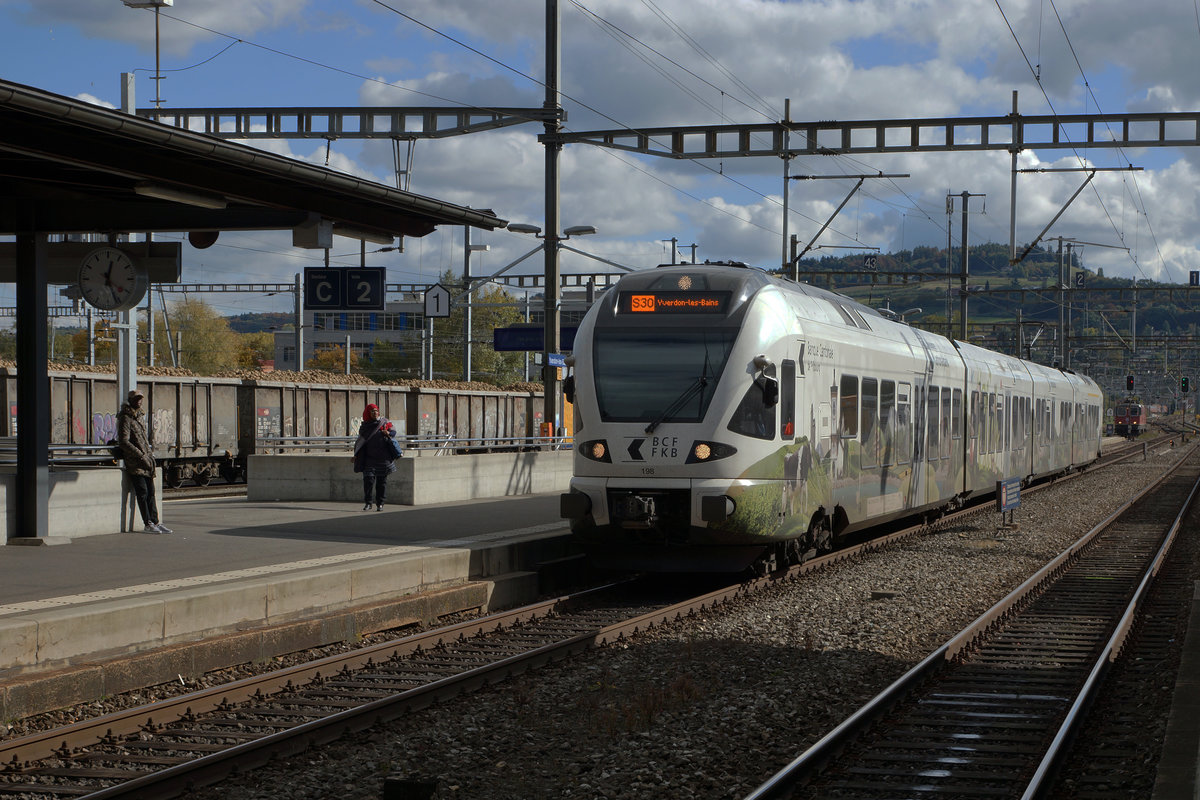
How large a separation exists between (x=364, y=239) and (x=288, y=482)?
662 centimetres

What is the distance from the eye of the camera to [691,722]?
26.3 ft

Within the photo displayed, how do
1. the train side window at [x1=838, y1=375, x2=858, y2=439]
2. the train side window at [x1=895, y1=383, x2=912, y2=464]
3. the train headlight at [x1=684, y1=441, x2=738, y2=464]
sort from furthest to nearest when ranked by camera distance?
the train side window at [x1=895, y1=383, x2=912, y2=464]
the train side window at [x1=838, y1=375, x2=858, y2=439]
the train headlight at [x1=684, y1=441, x2=738, y2=464]

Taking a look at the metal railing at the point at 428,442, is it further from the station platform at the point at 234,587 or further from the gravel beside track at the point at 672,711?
the gravel beside track at the point at 672,711

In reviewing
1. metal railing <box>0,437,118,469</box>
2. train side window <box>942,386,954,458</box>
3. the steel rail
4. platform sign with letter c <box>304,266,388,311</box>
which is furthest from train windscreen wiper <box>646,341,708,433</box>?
train side window <box>942,386,954,458</box>

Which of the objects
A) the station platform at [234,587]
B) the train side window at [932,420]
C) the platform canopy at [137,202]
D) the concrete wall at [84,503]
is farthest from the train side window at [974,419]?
the concrete wall at [84,503]

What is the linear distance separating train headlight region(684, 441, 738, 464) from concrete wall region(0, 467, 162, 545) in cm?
625

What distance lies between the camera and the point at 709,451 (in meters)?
12.9

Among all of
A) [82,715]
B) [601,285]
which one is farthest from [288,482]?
[601,285]

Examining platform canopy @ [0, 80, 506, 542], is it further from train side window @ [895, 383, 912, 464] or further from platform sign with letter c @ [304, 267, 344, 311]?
train side window @ [895, 383, 912, 464]

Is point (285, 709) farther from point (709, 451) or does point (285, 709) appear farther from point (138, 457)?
point (138, 457)

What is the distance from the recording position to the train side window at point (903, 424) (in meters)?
17.8

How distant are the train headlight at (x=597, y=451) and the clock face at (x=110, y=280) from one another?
16.4 feet

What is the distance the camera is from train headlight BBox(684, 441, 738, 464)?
12844 millimetres

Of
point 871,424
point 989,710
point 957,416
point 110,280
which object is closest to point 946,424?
point 957,416
